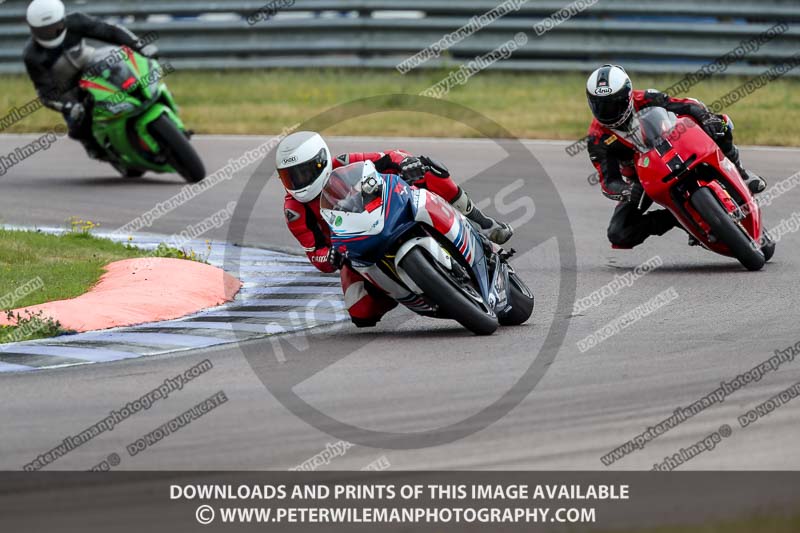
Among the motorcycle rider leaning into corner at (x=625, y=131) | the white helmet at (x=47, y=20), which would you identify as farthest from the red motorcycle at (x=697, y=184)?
the white helmet at (x=47, y=20)

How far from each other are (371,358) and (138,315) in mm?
2104

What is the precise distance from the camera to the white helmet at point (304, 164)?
8.50m

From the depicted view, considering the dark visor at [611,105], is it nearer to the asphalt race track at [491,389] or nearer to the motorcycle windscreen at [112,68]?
the asphalt race track at [491,389]

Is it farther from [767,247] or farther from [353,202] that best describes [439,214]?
[767,247]

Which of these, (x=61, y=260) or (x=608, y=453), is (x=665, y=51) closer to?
(x=61, y=260)

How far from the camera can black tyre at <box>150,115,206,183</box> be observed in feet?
51.0

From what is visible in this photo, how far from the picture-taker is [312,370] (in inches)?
306

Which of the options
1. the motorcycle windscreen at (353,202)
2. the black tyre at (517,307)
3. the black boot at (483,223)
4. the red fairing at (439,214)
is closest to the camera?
the motorcycle windscreen at (353,202)

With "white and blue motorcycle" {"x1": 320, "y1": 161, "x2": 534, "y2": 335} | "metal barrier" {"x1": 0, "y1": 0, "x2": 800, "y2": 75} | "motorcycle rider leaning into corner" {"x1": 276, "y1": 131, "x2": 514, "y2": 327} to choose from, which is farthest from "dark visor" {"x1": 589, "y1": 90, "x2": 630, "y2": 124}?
"metal barrier" {"x1": 0, "y1": 0, "x2": 800, "y2": 75}

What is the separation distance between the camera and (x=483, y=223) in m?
9.68

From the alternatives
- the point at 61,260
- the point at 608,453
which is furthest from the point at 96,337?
the point at 608,453

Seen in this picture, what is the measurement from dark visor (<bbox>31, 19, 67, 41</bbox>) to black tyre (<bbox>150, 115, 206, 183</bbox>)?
146cm

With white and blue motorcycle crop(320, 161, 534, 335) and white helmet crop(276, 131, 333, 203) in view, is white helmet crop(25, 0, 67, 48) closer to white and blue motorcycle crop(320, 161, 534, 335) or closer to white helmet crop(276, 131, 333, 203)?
white helmet crop(276, 131, 333, 203)

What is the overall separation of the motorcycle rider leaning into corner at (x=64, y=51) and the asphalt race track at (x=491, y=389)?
6.50 meters
